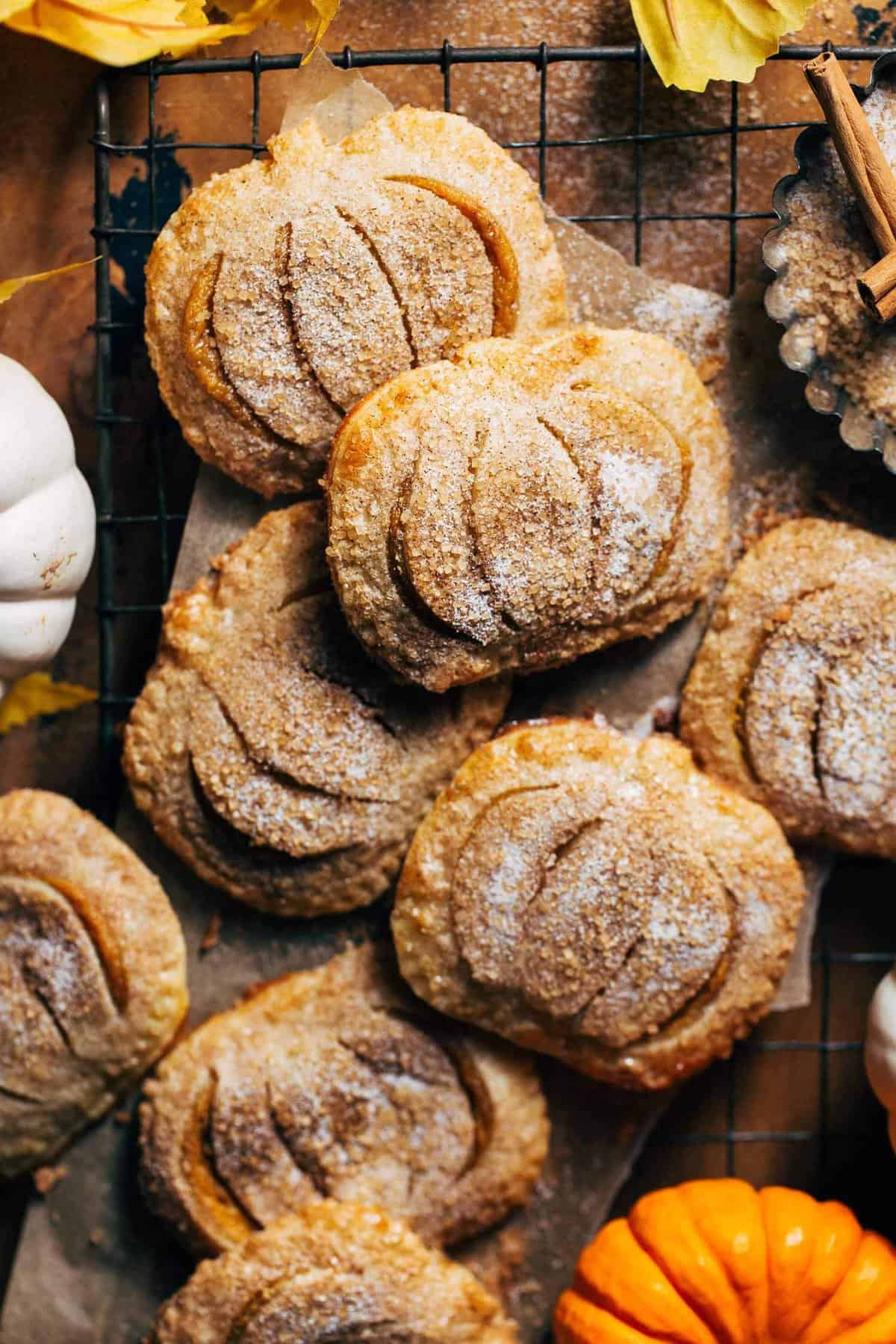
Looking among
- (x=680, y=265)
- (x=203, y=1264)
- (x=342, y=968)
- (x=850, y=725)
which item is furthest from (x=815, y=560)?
(x=203, y=1264)

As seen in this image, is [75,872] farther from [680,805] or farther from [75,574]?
[680,805]

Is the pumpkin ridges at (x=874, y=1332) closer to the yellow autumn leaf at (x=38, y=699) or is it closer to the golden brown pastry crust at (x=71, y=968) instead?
the golden brown pastry crust at (x=71, y=968)

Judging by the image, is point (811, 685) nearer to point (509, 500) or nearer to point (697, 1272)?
point (509, 500)

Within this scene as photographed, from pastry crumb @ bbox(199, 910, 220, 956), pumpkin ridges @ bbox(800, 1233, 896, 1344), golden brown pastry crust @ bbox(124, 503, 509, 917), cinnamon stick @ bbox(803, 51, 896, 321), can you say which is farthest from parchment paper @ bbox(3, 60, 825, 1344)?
pumpkin ridges @ bbox(800, 1233, 896, 1344)

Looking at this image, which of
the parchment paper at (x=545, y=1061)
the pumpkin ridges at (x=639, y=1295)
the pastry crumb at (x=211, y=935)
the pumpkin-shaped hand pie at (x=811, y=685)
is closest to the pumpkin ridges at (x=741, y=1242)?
the pumpkin ridges at (x=639, y=1295)

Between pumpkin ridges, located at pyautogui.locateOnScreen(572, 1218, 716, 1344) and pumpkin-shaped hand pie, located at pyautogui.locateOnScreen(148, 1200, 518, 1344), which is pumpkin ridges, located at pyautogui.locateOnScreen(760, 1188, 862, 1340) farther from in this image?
pumpkin-shaped hand pie, located at pyautogui.locateOnScreen(148, 1200, 518, 1344)

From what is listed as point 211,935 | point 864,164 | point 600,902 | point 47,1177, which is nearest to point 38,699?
point 211,935
